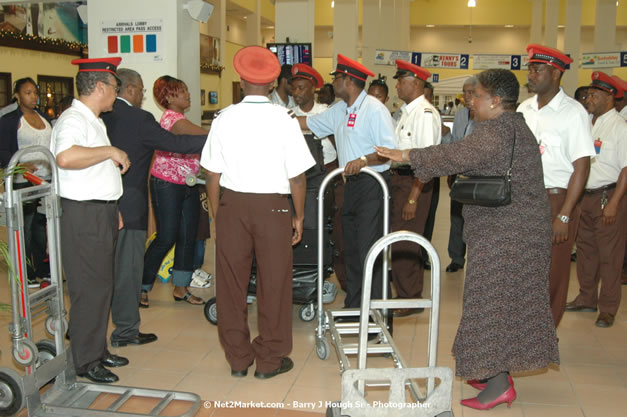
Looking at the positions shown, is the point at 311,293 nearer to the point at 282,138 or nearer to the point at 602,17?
the point at 282,138

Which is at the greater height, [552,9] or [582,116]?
[552,9]

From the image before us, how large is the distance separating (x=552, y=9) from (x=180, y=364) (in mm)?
15863

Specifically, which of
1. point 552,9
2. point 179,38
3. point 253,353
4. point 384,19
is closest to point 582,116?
point 253,353

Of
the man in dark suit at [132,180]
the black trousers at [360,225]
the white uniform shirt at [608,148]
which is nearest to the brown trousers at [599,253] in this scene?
the white uniform shirt at [608,148]

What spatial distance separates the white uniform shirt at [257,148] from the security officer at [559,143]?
142cm

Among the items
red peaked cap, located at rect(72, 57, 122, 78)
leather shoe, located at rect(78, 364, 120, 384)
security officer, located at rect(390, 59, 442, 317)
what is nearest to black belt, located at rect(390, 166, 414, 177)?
security officer, located at rect(390, 59, 442, 317)

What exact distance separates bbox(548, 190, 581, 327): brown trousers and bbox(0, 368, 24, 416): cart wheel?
9.64 feet

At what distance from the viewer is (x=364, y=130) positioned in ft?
12.6

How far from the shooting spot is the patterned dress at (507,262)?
9.19 feet

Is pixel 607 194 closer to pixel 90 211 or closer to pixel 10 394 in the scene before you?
pixel 90 211

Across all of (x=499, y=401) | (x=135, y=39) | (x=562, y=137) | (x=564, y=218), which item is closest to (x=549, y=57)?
(x=562, y=137)

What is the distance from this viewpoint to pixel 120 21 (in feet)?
18.3

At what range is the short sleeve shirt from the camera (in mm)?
3799

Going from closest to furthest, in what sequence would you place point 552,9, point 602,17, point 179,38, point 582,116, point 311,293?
1. point 582,116
2. point 311,293
3. point 179,38
4. point 602,17
5. point 552,9
